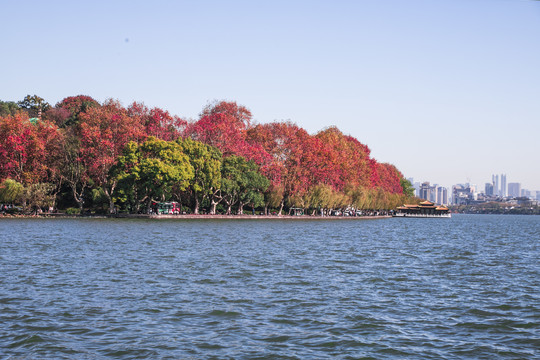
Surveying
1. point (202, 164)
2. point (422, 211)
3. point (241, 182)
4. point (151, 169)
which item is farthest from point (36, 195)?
point (422, 211)

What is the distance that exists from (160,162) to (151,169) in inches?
54.7

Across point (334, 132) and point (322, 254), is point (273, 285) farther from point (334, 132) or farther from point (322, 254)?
point (334, 132)

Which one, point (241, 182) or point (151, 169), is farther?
point (241, 182)

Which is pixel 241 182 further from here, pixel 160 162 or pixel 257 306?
pixel 257 306

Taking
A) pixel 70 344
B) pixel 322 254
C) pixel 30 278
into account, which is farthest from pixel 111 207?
pixel 70 344

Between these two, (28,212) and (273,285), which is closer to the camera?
(273,285)

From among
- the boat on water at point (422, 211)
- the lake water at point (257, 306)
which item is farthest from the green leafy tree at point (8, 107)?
the boat on water at point (422, 211)

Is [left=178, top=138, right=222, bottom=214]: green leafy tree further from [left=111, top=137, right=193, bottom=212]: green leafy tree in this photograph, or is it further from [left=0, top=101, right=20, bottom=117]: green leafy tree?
[left=0, top=101, right=20, bottom=117]: green leafy tree

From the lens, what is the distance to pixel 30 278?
75.0ft

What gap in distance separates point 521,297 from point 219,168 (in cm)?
5833

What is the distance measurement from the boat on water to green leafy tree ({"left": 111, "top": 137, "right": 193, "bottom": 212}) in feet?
366

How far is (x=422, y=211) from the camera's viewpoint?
184000 millimetres

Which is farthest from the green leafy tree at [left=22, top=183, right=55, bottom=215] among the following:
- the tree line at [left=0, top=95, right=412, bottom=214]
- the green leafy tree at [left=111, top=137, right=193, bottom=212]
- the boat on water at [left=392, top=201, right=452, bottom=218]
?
the boat on water at [left=392, top=201, right=452, bottom=218]

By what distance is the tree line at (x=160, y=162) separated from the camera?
71562 millimetres
